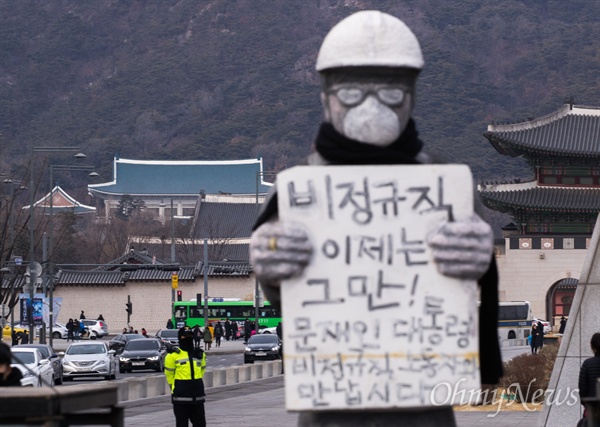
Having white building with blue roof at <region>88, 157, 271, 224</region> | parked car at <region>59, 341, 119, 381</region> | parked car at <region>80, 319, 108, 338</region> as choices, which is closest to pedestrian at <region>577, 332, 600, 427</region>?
parked car at <region>59, 341, 119, 381</region>

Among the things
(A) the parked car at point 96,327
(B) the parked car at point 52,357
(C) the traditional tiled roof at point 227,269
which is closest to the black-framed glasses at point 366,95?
(B) the parked car at point 52,357

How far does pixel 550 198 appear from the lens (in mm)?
69500

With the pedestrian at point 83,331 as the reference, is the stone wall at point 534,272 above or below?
above

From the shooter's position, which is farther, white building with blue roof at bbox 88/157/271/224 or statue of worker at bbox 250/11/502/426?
white building with blue roof at bbox 88/157/271/224

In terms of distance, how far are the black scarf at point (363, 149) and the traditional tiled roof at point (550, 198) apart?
6260cm

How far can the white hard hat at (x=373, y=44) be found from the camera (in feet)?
19.3

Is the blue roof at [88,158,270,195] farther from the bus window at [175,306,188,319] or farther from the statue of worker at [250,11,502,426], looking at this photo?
the statue of worker at [250,11,502,426]

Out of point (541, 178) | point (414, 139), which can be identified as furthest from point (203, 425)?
point (541, 178)

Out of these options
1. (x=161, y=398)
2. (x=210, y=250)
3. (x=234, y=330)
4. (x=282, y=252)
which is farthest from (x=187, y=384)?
(x=210, y=250)

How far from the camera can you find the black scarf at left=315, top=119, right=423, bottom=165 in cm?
590

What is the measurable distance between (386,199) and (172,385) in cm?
1172

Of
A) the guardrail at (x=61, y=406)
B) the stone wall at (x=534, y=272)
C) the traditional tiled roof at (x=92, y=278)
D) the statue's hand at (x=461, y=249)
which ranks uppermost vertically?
the traditional tiled roof at (x=92, y=278)

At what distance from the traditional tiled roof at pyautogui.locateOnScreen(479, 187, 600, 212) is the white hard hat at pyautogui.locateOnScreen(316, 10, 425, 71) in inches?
2469

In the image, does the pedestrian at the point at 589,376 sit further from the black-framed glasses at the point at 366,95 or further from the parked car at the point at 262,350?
the parked car at the point at 262,350
